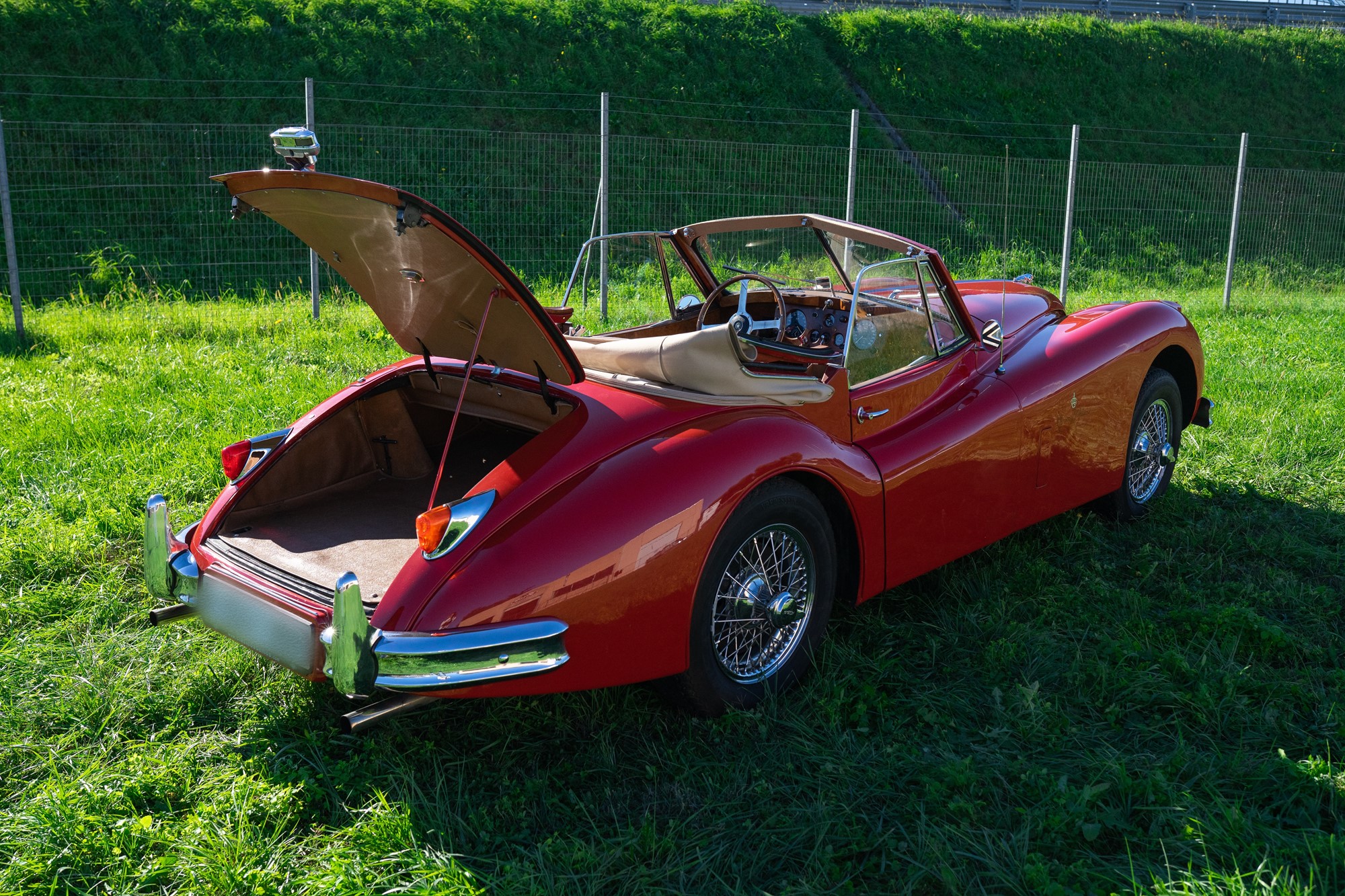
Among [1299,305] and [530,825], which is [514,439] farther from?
[1299,305]

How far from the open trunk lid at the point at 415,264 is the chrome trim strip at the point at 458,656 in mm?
857

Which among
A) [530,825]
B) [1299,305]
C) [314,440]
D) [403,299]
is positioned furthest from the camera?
[1299,305]

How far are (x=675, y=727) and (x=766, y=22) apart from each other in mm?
16407

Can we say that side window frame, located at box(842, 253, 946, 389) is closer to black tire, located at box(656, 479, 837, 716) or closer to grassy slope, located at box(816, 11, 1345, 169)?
black tire, located at box(656, 479, 837, 716)

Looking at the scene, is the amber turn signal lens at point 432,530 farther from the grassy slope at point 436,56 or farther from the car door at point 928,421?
the grassy slope at point 436,56

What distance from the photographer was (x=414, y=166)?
12.7 m

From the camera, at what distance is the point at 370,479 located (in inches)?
160

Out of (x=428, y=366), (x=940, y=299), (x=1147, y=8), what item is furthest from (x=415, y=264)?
(x=1147, y=8)

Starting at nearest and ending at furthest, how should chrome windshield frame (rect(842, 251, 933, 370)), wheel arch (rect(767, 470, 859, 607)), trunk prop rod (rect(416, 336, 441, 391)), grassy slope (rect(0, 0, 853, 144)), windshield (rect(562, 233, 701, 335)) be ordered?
wheel arch (rect(767, 470, 859, 607))
trunk prop rod (rect(416, 336, 441, 391))
chrome windshield frame (rect(842, 251, 933, 370))
windshield (rect(562, 233, 701, 335))
grassy slope (rect(0, 0, 853, 144))

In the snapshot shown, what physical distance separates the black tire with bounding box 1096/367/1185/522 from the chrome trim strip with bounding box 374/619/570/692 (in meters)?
3.19

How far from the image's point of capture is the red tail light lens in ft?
11.8

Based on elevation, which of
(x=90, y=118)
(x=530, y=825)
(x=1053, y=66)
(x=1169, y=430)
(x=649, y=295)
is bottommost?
(x=530, y=825)

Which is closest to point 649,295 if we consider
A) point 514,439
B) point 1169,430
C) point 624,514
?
point 514,439

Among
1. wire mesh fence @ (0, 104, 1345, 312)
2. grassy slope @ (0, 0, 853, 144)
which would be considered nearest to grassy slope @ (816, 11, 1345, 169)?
grassy slope @ (0, 0, 853, 144)
